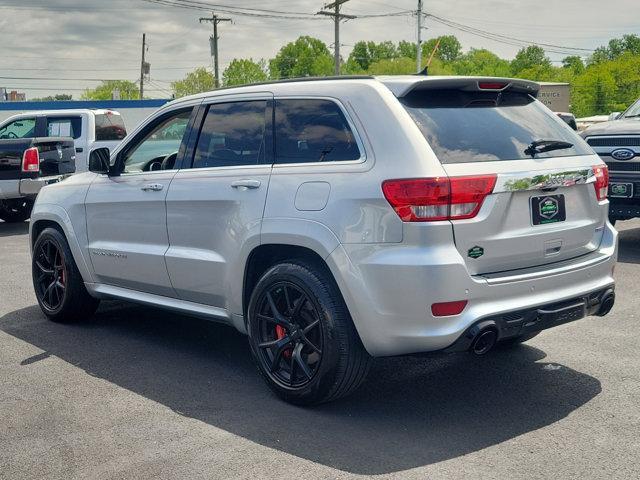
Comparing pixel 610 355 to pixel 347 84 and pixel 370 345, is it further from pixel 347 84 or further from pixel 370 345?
pixel 347 84

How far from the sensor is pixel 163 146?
20.5 ft

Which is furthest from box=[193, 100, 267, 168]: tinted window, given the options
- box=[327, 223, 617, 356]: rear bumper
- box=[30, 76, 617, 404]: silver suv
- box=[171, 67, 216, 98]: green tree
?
box=[171, 67, 216, 98]: green tree

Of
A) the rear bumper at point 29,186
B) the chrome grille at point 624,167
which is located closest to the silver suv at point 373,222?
the chrome grille at point 624,167

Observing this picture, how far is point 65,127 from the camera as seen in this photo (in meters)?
17.7

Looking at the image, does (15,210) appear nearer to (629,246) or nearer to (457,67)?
(629,246)

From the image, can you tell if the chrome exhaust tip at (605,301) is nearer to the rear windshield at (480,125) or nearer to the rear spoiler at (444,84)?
the rear windshield at (480,125)

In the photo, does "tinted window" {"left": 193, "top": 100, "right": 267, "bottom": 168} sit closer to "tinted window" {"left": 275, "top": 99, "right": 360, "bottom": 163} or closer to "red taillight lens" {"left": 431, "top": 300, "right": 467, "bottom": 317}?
"tinted window" {"left": 275, "top": 99, "right": 360, "bottom": 163}

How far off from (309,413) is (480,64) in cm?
15562

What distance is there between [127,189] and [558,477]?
3.69m

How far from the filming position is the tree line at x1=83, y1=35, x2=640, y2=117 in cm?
11369

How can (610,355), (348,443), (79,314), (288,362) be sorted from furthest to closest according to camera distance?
(79,314)
(610,355)
(288,362)
(348,443)

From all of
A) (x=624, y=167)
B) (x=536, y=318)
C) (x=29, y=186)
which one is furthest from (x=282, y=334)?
(x=29, y=186)

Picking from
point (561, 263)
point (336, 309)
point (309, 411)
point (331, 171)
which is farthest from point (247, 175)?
point (561, 263)

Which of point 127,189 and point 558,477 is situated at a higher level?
point 127,189
